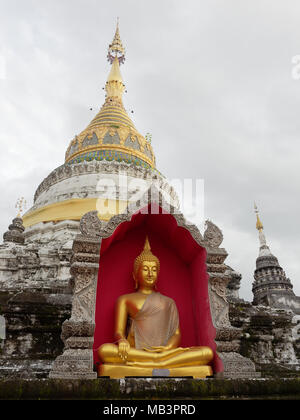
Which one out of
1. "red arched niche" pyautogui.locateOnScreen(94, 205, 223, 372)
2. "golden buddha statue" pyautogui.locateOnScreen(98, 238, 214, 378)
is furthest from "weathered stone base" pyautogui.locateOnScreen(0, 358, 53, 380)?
"golden buddha statue" pyautogui.locateOnScreen(98, 238, 214, 378)

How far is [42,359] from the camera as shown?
14.2 ft

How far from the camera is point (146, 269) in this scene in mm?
4516

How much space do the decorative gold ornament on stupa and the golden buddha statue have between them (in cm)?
1092

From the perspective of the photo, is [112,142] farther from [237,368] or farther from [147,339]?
[237,368]

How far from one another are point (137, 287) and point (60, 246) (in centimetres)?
562

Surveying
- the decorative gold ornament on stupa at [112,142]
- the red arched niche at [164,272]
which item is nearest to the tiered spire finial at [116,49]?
the decorative gold ornament on stupa at [112,142]

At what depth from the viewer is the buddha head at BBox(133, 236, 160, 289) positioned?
4512 mm

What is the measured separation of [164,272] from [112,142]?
40.9ft

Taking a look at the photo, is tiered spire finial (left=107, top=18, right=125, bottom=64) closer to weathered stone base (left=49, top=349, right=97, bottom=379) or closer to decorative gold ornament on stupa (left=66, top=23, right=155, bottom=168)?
decorative gold ornament on stupa (left=66, top=23, right=155, bottom=168)

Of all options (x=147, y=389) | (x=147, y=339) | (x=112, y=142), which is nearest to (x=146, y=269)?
(x=147, y=339)

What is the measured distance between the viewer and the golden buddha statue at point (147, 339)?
3.56 m
